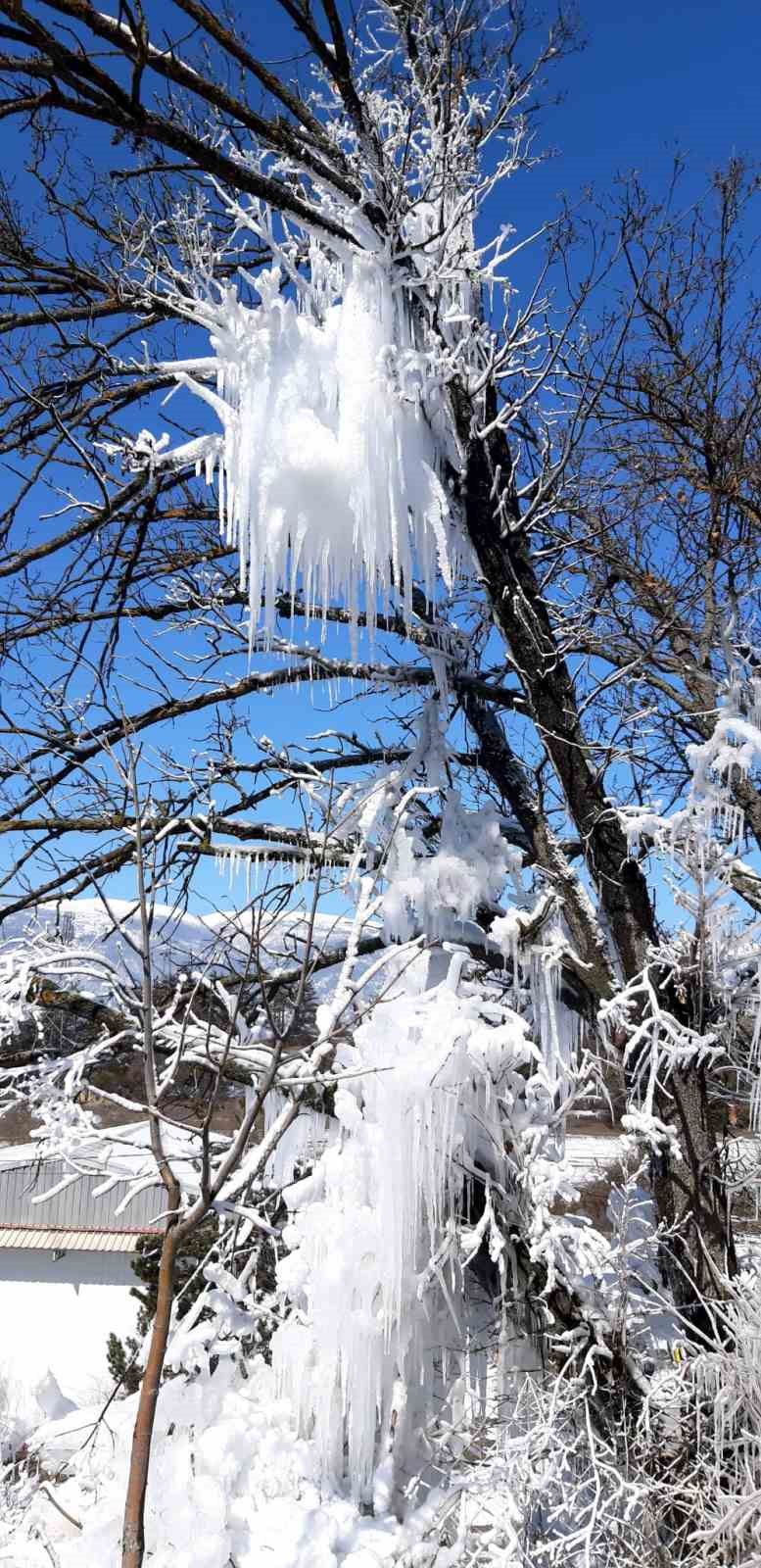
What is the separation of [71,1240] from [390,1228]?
19.3 meters

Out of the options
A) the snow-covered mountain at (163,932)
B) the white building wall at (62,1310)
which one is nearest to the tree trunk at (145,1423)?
the snow-covered mountain at (163,932)

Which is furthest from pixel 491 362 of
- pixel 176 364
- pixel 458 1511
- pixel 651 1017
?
pixel 458 1511

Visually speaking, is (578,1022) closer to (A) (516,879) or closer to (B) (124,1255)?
(A) (516,879)

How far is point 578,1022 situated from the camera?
5805 millimetres

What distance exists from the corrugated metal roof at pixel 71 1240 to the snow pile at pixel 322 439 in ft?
63.8

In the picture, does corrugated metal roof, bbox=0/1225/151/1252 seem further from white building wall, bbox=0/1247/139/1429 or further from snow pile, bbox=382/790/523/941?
snow pile, bbox=382/790/523/941

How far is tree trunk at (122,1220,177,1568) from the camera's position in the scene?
108 inches

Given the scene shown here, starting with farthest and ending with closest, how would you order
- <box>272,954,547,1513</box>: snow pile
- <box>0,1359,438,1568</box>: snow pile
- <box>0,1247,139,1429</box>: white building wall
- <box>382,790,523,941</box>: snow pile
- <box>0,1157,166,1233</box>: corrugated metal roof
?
1. <box>0,1157,166,1233</box>: corrugated metal roof
2. <box>0,1247,139,1429</box>: white building wall
3. <box>382,790,523,941</box>: snow pile
4. <box>272,954,547,1513</box>: snow pile
5. <box>0,1359,438,1568</box>: snow pile

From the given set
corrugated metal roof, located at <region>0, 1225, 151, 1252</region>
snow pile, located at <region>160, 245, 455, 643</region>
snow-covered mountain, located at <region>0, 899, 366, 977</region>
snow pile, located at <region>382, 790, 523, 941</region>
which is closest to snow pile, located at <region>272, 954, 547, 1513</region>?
snow pile, located at <region>382, 790, 523, 941</region>

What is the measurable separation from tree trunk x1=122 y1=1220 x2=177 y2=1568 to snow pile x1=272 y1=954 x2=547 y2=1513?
1.64 meters

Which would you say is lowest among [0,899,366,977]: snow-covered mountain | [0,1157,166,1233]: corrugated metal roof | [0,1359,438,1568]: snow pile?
[0,1359,438,1568]: snow pile

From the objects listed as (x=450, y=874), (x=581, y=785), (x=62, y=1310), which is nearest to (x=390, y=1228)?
(x=450, y=874)

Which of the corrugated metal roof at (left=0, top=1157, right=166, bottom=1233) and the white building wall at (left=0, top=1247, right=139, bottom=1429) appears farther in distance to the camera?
the corrugated metal roof at (left=0, top=1157, right=166, bottom=1233)

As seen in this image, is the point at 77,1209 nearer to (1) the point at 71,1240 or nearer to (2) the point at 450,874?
(1) the point at 71,1240
